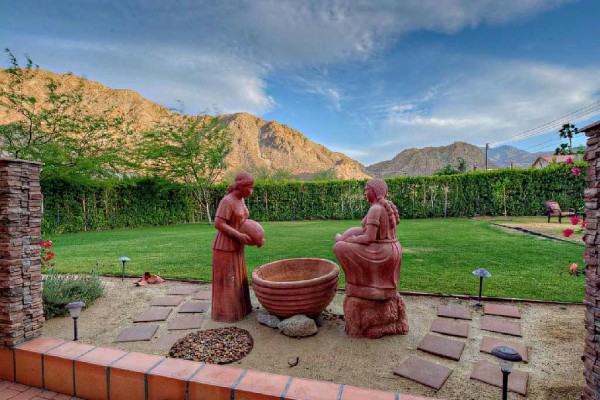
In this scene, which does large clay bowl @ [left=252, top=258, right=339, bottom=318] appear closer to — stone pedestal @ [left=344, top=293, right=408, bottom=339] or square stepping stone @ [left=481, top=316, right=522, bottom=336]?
stone pedestal @ [left=344, top=293, right=408, bottom=339]

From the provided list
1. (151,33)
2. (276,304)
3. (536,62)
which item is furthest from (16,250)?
(536,62)

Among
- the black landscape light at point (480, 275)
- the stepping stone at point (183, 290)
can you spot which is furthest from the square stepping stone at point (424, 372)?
the stepping stone at point (183, 290)

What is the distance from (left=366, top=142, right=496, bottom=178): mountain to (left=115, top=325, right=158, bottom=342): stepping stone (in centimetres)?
7551

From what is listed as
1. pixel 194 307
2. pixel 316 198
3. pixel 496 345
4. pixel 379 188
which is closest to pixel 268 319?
pixel 194 307

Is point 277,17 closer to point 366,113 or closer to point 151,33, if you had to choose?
point 151,33

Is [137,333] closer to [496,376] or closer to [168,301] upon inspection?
[168,301]

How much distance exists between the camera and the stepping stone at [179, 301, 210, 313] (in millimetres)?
3697

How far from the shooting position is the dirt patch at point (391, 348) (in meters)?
2.20

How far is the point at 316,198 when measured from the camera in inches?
710

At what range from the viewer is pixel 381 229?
287 cm

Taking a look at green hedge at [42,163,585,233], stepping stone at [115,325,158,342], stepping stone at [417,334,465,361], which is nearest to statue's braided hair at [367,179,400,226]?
stepping stone at [417,334,465,361]

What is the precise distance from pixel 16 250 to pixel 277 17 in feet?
26.2

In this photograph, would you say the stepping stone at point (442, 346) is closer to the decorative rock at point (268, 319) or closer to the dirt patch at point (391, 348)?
the dirt patch at point (391, 348)

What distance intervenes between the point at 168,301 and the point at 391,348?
2.85 metres
